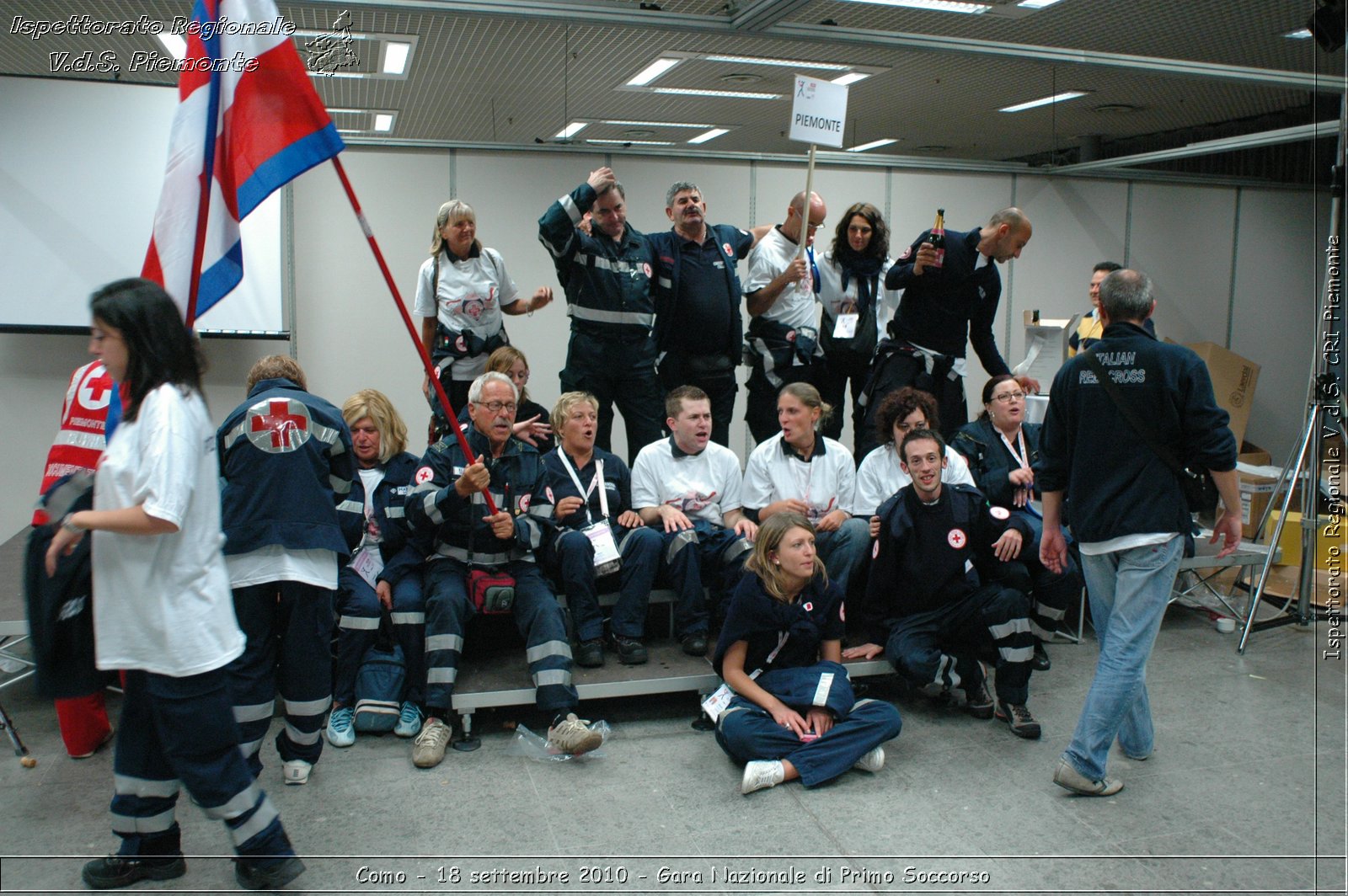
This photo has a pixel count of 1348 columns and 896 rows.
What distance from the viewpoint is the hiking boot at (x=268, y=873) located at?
2754 millimetres

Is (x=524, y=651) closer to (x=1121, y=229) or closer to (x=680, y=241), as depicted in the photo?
(x=680, y=241)

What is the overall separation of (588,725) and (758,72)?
562 centimetres

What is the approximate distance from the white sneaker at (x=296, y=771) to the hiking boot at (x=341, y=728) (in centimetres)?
31

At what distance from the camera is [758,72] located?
7.68 metres

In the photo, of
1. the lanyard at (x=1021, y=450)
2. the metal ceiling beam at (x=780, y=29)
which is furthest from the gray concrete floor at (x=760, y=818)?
the metal ceiling beam at (x=780, y=29)

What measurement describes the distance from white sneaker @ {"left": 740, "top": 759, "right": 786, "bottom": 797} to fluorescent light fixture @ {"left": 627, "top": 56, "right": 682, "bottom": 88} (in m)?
5.26

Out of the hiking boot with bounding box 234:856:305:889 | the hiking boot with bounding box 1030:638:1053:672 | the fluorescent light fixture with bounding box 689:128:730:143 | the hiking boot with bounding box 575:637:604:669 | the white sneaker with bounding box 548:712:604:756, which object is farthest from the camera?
the fluorescent light fixture with bounding box 689:128:730:143

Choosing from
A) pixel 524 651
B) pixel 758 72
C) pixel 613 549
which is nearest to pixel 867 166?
pixel 758 72

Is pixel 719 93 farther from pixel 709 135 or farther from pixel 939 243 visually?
pixel 939 243

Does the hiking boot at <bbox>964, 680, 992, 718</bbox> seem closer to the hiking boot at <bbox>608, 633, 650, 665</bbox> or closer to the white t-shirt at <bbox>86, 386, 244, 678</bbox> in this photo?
the hiking boot at <bbox>608, 633, 650, 665</bbox>

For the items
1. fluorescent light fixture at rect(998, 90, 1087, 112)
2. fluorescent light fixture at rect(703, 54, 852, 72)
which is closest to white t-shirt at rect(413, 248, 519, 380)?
fluorescent light fixture at rect(703, 54, 852, 72)

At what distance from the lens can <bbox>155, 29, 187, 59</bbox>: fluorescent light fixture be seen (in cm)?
635

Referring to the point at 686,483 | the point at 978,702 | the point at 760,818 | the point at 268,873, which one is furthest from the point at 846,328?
→ the point at 268,873

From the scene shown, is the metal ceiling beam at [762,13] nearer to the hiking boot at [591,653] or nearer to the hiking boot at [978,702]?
the hiking boot at [591,653]
